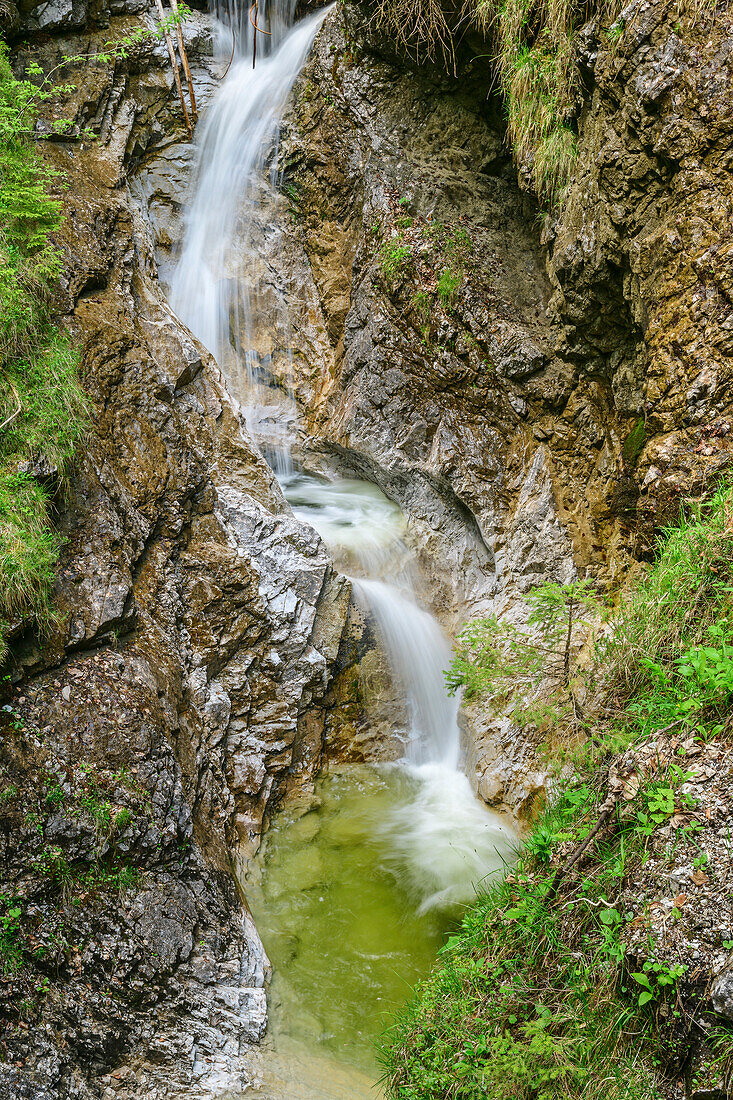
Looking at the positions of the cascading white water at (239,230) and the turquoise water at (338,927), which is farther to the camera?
the cascading white water at (239,230)

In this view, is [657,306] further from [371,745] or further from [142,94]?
[142,94]

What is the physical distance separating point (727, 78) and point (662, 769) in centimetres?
391

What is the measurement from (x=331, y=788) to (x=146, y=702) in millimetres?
2060

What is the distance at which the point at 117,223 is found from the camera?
629cm

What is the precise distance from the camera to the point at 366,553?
7.13 meters

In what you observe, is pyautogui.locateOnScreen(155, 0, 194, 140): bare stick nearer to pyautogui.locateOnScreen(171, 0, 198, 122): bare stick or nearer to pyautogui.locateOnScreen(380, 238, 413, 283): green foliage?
pyautogui.locateOnScreen(171, 0, 198, 122): bare stick

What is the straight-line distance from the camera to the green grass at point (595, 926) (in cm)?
289

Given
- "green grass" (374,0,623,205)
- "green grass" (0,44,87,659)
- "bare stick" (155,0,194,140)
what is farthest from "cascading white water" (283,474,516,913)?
"bare stick" (155,0,194,140)

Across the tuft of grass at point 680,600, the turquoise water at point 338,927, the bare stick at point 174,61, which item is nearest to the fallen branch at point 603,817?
the tuft of grass at point 680,600

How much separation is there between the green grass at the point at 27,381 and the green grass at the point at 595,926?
8.76 ft

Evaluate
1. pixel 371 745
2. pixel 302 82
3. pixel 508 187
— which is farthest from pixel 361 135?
pixel 371 745

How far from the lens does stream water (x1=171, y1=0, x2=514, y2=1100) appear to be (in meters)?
4.23

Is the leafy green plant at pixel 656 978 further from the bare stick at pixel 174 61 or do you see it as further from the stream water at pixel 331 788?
the bare stick at pixel 174 61

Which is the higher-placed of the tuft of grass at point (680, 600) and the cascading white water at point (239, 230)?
the cascading white water at point (239, 230)
